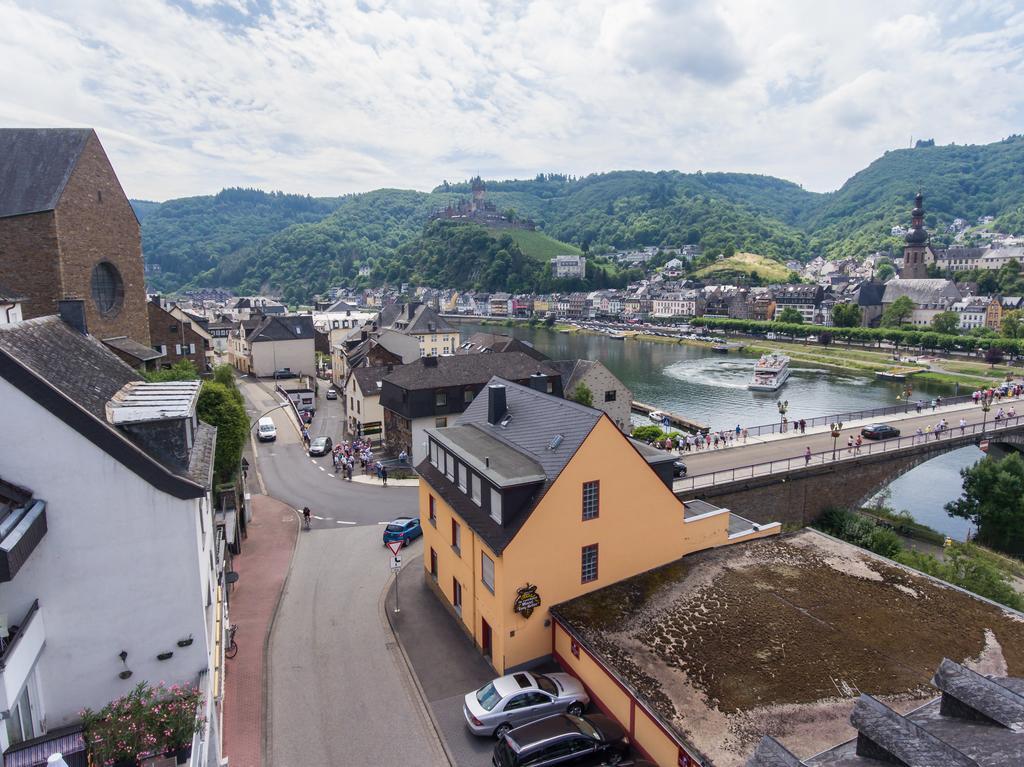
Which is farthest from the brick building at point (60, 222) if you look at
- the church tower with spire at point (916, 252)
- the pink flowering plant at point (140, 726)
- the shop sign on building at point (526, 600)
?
the church tower with spire at point (916, 252)

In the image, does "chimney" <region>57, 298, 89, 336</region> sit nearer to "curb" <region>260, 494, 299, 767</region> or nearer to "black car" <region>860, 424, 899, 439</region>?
"curb" <region>260, 494, 299, 767</region>

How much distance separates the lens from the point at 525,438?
16.9 meters

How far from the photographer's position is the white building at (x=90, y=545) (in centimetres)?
858

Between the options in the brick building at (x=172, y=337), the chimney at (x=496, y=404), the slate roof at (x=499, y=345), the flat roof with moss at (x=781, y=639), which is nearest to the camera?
the flat roof with moss at (x=781, y=639)

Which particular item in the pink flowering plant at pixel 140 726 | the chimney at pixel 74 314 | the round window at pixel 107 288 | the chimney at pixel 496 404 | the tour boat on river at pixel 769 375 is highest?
the round window at pixel 107 288

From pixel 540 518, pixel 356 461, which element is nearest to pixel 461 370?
pixel 356 461

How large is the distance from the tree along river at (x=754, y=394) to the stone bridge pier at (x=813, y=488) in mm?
5001

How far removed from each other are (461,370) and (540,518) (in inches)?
872

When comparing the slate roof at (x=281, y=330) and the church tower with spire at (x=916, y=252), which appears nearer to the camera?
the slate roof at (x=281, y=330)

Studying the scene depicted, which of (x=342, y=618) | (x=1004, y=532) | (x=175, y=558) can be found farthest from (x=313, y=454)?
(x=1004, y=532)

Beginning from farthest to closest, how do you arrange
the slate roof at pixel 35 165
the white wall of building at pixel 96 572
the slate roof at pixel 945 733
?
the slate roof at pixel 35 165 < the white wall of building at pixel 96 572 < the slate roof at pixel 945 733

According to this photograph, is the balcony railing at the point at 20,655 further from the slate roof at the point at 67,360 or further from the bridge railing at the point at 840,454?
the bridge railing at the point at 840,454

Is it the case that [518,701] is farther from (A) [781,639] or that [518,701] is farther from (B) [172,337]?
(B) [172,337]

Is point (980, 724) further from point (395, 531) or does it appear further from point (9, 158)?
point (9, 158)
